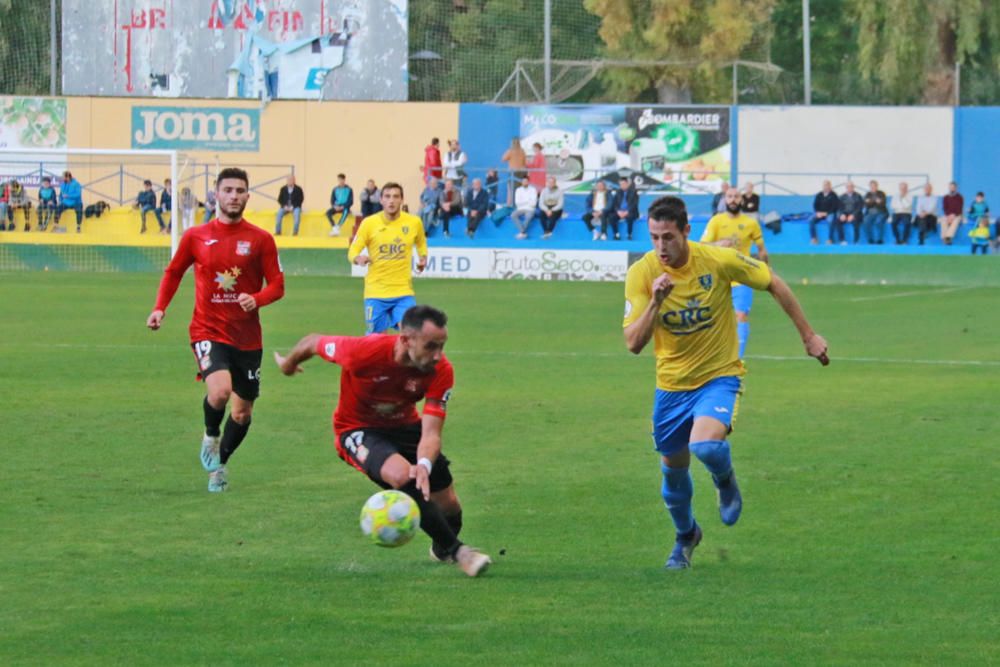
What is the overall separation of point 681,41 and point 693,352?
42.2m

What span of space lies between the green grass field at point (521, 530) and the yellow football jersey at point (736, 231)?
1600mm

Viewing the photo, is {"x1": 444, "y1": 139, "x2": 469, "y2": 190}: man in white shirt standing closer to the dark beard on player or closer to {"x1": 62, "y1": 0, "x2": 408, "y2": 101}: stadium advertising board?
{"x1": 62, "y1": 0, "x2": 408, "y2": 101}: stadium advertising board

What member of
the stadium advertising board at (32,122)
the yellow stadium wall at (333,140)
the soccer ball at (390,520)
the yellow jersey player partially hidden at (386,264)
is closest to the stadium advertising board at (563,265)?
the yellow stadium wall at (333,140)

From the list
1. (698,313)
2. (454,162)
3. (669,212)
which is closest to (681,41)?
(454,162)

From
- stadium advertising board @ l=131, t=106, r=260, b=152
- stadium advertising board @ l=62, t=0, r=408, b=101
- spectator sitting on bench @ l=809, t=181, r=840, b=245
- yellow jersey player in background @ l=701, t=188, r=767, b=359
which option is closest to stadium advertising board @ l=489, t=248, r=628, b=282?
spectator sitting on bench @ l=809, t=181, r=840, b=245

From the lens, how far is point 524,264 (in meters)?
38.7

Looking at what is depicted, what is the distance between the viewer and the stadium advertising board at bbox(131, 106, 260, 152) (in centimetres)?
4772

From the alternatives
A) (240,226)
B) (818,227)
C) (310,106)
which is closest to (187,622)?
(240,226)

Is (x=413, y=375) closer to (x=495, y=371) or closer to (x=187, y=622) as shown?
(x=187, y=622)

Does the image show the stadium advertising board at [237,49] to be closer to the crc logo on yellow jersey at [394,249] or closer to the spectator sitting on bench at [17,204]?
the spectator sitting on bench at [17,204]

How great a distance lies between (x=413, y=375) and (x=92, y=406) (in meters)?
7.88

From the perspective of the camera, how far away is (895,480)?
11.4 meters

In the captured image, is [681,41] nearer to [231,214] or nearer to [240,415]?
[231,214]

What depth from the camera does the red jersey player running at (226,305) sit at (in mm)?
11359
